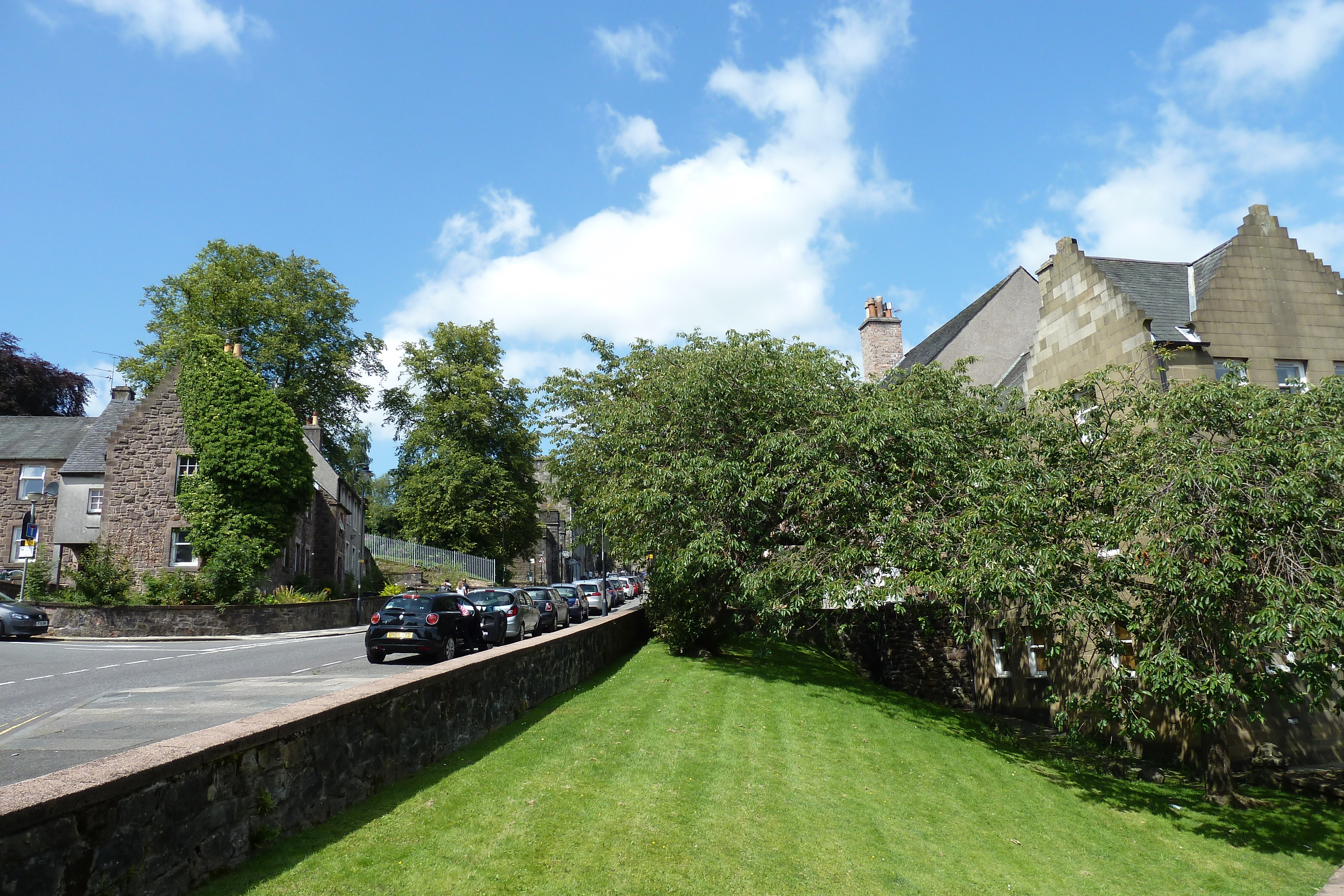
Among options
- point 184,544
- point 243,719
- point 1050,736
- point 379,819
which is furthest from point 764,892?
point 184,544

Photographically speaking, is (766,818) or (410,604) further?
(410,604)

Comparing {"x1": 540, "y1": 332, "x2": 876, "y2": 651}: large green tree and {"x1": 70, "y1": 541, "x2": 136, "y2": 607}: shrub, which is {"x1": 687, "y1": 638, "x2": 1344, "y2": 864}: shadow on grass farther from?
{"x1": 70, "y1": 541, "x2": 136, "y2": 607}: shrub

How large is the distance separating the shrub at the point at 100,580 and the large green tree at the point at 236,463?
8.39ft

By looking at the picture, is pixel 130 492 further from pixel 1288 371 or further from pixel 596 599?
pixel 1288 371

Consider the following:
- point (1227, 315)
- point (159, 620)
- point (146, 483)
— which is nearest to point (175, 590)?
point (159, 620)

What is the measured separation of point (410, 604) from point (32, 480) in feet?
122

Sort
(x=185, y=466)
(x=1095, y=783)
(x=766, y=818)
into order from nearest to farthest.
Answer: (x=766, y=818) → (x=1095, y=783) → (x=185, y=466)

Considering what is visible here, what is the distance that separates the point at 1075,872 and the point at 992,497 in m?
5.70

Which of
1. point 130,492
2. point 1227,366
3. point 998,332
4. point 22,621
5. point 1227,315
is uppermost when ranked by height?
point 998,332

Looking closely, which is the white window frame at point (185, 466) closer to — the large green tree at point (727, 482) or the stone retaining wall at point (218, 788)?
the large green tree at point (727, 482)

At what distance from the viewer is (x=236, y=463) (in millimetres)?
32969

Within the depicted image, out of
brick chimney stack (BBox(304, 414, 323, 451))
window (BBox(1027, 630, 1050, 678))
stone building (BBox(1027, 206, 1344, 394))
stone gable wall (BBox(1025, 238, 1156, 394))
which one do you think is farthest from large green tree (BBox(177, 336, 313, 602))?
stone building (BBox(1027, 206, 1344, 394))

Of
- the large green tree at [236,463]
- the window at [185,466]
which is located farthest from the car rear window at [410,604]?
the window at [185,466]

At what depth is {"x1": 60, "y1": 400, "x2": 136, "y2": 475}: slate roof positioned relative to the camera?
121ft
